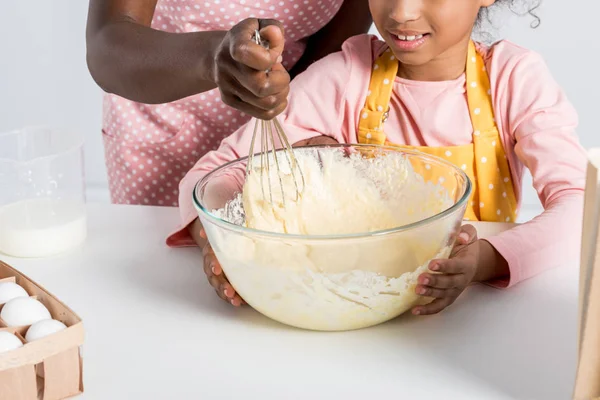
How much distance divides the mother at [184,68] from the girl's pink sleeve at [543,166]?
0.33 meters

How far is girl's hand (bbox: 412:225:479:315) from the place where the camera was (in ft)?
2.56

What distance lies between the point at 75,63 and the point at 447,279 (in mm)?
1984

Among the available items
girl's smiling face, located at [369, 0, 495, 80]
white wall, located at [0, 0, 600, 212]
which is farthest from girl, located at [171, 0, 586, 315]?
white wall, located at [0, 0, 600, 212]

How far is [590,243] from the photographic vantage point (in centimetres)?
62

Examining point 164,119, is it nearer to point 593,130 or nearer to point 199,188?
point 199,188

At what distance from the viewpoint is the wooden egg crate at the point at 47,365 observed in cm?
65

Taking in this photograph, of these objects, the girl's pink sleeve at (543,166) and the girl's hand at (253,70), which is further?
the girl's pink sleeve at (543,166)

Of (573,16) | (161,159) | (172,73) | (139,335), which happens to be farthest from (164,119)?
(573,16)

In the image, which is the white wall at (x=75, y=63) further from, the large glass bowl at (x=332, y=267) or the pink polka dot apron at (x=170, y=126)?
the large glass bowl at (x=332, y=267)

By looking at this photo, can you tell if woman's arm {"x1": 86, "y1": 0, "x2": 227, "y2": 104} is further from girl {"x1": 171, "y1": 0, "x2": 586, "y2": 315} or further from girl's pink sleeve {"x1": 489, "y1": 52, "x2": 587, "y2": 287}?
girl's pink sleeve {"x1": 489, "y1": 52, "x2": 587, "y2": 287}

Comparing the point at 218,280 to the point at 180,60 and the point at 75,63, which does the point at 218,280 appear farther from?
the point at 75,63

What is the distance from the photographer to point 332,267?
742 mm

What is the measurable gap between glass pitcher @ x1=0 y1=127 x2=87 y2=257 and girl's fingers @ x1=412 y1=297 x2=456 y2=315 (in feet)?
1.41

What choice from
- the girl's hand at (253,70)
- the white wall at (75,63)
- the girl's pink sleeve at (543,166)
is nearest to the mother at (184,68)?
the girl's hand at (253,70)
